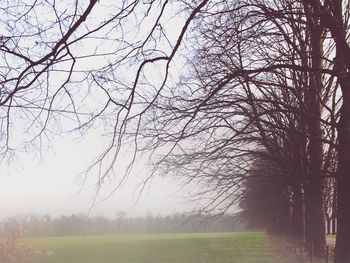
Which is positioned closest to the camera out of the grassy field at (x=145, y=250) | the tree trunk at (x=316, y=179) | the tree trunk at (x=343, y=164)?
the tree trunk at (x=343, y=164)

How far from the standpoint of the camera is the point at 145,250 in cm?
2647

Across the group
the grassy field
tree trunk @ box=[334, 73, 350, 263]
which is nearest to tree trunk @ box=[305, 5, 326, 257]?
tree trunk @ box=[334, 73, 350, 263]

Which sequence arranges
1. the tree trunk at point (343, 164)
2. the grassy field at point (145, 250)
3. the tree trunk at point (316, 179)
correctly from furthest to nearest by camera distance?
the grassy field at point (145, 250)
the tree trunk at point (316, 179)
the tree trunk at point (343, 164)

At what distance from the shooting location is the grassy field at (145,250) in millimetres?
20523

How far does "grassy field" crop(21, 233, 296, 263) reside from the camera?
20.5 meters

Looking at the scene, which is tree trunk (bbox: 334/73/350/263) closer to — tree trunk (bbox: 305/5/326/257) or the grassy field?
tree trunk (bbox: 305/5/326/257)

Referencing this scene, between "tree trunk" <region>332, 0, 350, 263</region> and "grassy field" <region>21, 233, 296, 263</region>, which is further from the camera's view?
"grassy field" <region>21, 233, 296, 263</region>

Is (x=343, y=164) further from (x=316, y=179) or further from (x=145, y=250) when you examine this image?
(x=145, y=250)

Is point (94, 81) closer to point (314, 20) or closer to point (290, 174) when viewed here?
point (314, 20)

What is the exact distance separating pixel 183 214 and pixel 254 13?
7941 mm

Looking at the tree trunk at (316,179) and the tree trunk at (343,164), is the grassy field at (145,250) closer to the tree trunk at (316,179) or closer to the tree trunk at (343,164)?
the tree trunk at (316,179)

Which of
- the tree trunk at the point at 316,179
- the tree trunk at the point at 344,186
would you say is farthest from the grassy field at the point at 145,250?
the tree trunk at the point at 344,186

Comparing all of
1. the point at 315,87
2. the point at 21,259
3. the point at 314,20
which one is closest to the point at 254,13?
the point at 314,20

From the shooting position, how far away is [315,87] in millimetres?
13812
